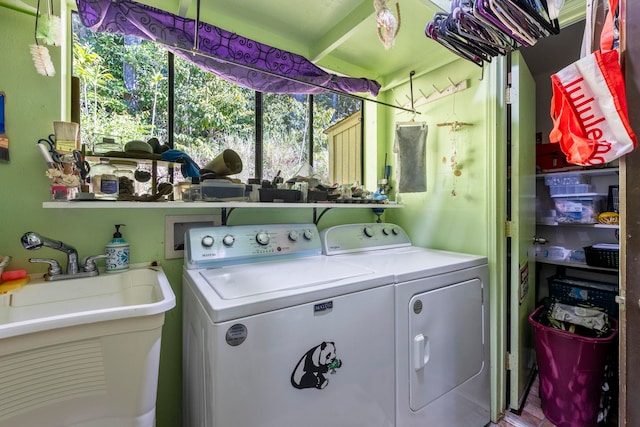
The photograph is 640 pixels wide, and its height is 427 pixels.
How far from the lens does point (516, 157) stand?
1.74 metres

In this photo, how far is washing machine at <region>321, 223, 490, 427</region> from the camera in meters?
1.28

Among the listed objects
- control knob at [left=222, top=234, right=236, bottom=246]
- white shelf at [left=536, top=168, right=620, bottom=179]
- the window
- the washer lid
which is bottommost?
the washer lid

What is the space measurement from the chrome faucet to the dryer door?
58.6 inches

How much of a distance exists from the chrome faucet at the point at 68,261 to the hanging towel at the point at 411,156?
1.85 meters

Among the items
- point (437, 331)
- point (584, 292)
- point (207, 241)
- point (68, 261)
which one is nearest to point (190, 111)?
point (207, 241)

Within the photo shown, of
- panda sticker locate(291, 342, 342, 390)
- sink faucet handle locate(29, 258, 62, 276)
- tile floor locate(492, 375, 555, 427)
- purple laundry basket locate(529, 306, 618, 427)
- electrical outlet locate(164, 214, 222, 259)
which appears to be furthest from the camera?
tile floor locate(492, 375, 555, 427)

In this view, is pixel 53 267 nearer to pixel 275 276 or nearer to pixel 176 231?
pixel 176 231

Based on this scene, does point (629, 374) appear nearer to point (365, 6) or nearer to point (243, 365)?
point (243, 365)

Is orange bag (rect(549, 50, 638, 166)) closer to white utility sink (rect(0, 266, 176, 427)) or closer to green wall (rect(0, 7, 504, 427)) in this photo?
green wall (rect(0, 7, 504, 427))

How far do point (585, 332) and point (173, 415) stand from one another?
99.6 inches

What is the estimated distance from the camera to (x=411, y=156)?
6.57 ft

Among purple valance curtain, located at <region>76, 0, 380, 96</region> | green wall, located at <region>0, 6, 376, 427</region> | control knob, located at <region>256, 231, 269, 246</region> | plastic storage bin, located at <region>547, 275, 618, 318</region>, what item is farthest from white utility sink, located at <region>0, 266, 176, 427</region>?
plastic storage bin, located at <region>547, 275, 618, 318</region>

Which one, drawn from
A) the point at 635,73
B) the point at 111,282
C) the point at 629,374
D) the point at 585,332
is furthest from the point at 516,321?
the point at 111,282

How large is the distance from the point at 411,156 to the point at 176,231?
163 cm
